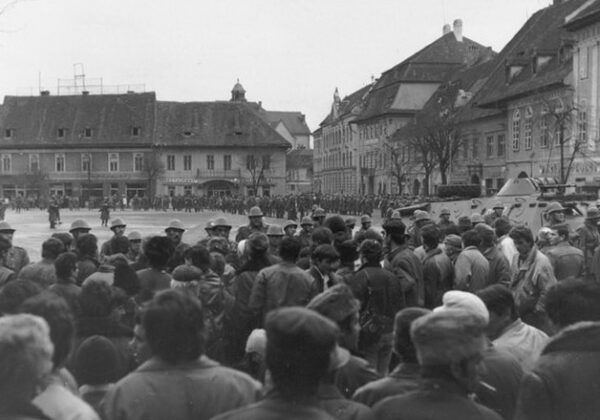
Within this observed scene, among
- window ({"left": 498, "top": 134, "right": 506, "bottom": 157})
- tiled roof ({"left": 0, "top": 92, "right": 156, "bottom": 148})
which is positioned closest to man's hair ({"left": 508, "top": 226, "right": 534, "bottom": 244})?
window ({"left": 498, "top": 134, "right": 506, "bottom": 157})

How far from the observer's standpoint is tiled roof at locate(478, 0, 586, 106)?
40.5 metres

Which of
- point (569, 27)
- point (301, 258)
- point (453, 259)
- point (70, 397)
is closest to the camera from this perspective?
point (70, 397)

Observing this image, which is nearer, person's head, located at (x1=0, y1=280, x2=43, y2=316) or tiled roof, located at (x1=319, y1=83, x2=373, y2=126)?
person's head, located at (x1=0, y1=280, x2=43, y2=316)

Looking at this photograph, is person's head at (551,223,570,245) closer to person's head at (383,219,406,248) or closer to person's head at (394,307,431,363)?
person's head at (383,219,406,248)

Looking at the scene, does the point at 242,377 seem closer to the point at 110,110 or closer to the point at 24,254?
the point at 24,254

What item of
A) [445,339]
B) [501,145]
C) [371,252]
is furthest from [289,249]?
[501,145]

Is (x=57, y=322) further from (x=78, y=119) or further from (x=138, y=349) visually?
(x=78, y=119)

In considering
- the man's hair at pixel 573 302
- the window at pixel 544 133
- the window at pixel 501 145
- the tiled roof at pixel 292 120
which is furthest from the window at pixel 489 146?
the tiled roof at pixel 292 120

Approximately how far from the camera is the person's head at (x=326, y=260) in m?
7.38

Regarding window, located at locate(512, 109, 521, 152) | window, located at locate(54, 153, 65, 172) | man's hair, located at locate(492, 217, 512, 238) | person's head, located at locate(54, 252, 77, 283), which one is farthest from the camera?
window, located at locate(54, 153, 65, 172)

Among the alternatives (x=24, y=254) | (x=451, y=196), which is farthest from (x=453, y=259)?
(x=451, y=196)

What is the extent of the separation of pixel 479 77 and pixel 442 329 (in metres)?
55.6

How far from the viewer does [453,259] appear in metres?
9.41

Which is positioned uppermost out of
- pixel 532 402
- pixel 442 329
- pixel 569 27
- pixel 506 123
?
pixel 569 27
